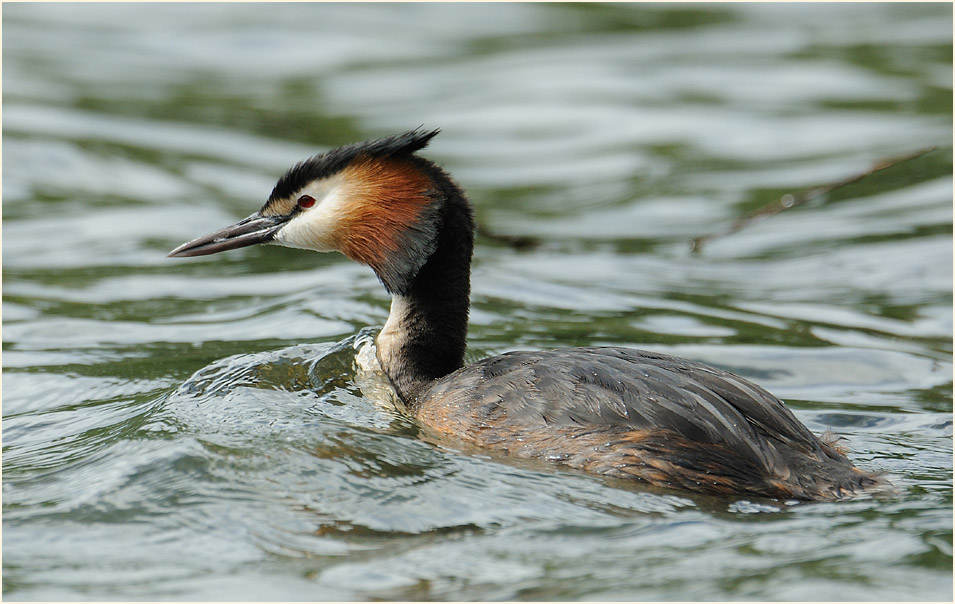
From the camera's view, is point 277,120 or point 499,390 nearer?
point 499,390

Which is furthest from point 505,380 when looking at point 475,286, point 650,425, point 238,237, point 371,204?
point 475,286

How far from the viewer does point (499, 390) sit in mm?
5199

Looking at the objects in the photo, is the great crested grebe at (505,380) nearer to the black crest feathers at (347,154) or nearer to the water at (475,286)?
the black crest feathers at (347,154)

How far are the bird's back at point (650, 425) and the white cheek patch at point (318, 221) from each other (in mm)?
1092

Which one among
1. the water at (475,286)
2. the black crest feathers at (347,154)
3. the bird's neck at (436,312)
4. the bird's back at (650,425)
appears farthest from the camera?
the bird's neck at (436,312)

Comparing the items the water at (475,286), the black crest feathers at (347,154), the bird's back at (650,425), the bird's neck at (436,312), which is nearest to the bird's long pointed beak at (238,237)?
the black crest feathers at (347,154)

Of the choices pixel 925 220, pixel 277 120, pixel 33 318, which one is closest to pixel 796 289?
pixel 925 220

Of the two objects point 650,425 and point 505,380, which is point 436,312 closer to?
point 505,380

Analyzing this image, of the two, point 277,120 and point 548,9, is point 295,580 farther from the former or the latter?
point 548,9

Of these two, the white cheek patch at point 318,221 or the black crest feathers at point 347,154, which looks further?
the white cheek patch at point 318,221

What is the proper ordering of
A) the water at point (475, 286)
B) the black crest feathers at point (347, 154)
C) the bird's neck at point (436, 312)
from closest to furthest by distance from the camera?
the water at point (475, 286) < the black crest feathers at point (347, 154) < the bird's neck at point (436, 312)

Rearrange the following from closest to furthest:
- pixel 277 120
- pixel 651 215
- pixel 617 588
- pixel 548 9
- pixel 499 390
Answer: pixel 617 588 < pixel 499 390 < pixel 651 215 < pixel 277 120 < pixel 548 9

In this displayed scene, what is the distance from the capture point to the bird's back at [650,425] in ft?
15.3

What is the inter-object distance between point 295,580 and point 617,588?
3.19 ft
